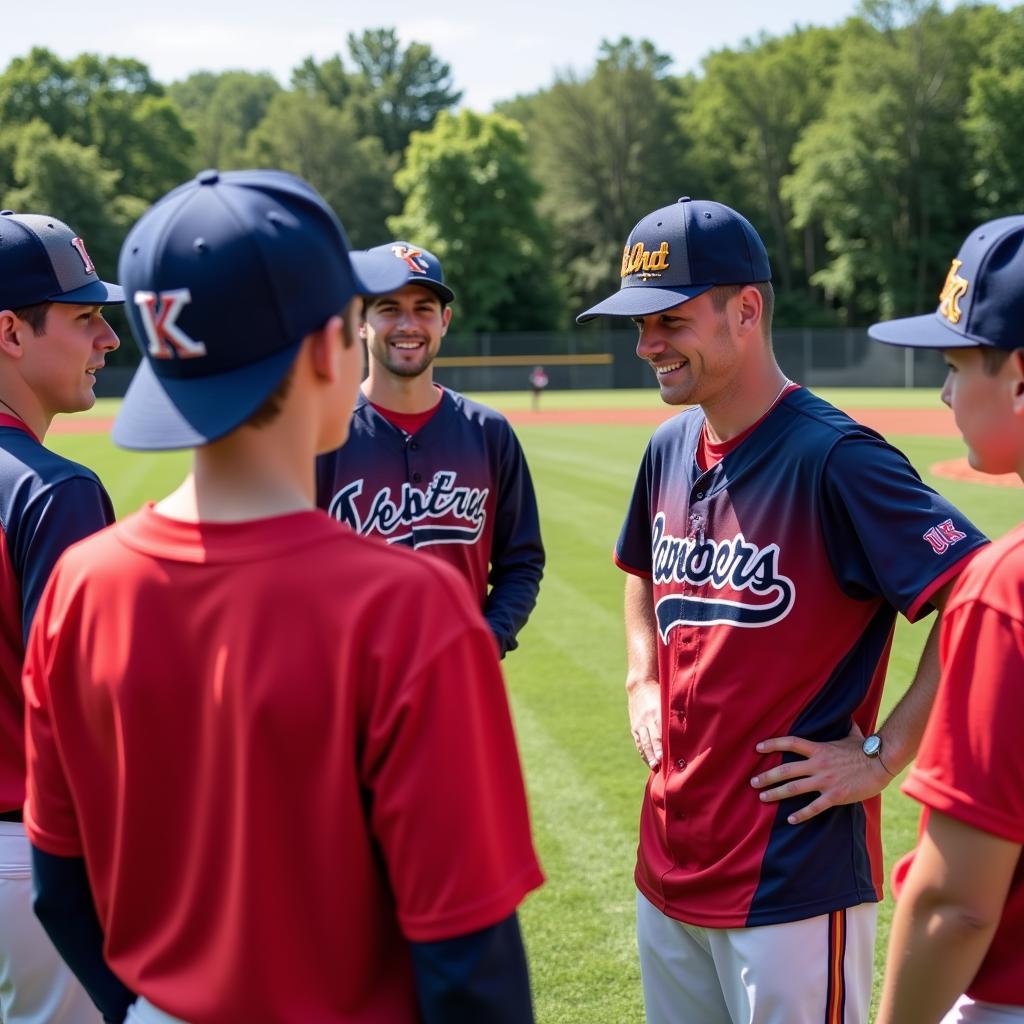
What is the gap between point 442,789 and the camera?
1.50 metres

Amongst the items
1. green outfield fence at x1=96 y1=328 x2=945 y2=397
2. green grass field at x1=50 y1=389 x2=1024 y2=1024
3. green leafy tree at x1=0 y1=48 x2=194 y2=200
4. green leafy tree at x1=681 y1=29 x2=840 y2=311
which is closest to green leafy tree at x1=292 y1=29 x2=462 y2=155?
green leafy tree at x1=0 y1=48 x2=194 y2=200

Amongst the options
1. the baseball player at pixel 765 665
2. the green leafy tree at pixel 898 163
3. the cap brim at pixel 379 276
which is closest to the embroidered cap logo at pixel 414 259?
the baseball player at pixel 765 665

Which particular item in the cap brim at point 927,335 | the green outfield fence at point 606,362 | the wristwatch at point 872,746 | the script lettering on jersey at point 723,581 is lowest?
the green outfield fence at point 606,362

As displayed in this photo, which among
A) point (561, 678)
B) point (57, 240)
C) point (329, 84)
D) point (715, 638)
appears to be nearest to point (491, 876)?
point (715, 638)

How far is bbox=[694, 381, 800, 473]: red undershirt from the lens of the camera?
298 centimetres

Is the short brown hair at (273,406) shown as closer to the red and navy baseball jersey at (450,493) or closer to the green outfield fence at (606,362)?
the red and navy baseball jersey at (450,493)

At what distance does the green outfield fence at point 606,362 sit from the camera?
46.5 meters

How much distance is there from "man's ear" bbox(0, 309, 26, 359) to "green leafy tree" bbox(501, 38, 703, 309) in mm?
61220

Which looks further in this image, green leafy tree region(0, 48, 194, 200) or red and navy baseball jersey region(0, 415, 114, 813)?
green leafy tree region(0, 48, 194, 200)

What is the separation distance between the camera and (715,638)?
283 centimetres

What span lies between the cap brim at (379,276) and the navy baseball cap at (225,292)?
131 millimetres

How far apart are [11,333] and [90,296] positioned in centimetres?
23

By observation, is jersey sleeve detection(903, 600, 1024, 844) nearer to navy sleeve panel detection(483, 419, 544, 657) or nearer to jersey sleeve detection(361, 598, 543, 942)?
jersey sleeve detection(361, 598, 543, 942)

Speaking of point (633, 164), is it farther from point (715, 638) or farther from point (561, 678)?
point (715, 638)
